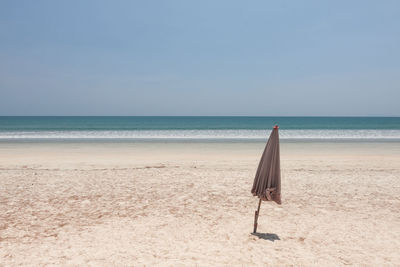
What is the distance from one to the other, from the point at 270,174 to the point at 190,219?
2.31 m

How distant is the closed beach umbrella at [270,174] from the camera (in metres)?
4.61

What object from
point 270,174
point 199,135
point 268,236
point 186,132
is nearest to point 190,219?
point 268,236

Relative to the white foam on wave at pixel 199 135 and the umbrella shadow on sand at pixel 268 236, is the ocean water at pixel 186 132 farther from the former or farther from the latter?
the umbrella shadow on sand at pixel 268 236

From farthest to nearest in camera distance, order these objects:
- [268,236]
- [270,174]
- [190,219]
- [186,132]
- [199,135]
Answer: [186,132] → [199,135] → [190,219] → [268,236] → [270,174]

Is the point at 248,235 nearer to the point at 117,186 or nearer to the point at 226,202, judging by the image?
the point at 226,202

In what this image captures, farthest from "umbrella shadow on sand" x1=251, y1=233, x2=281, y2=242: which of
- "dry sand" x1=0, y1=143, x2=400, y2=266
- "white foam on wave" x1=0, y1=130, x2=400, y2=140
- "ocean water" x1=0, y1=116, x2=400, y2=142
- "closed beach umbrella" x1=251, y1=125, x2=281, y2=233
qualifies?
"white foam on wave" x1=0, y1=130, x2=400, y2=140

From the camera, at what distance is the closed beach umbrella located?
4605 mm

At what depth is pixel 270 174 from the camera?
474 cm

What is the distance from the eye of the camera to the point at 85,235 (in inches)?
200

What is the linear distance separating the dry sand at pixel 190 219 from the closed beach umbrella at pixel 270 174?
954mm

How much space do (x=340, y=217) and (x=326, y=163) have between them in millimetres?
7865

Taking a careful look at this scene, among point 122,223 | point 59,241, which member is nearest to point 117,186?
point 122,223

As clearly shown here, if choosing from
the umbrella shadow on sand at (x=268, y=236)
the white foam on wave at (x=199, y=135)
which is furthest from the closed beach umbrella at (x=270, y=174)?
the white foam on wave at (x=199, y=135)

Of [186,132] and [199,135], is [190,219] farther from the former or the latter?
[186,132]
